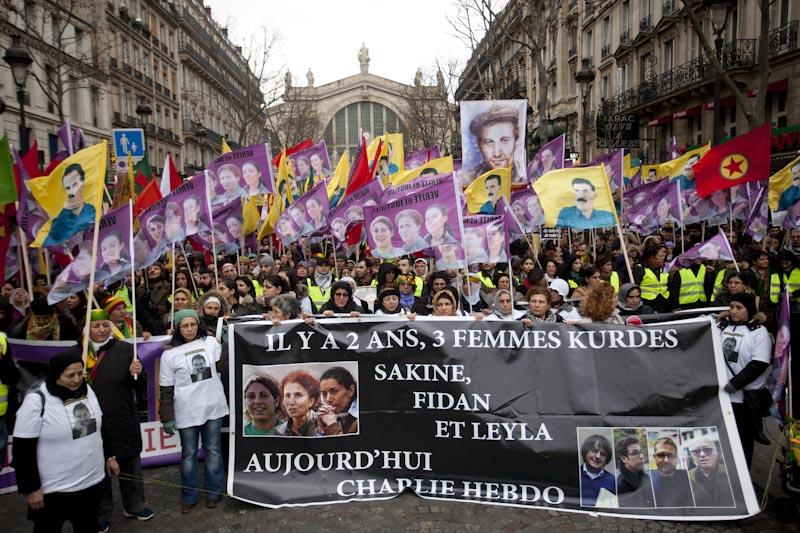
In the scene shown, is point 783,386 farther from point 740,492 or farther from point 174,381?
point 174,381

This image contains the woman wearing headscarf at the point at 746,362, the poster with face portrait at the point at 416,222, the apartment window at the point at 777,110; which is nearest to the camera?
the woman wearing headscarf at the point at 746,362

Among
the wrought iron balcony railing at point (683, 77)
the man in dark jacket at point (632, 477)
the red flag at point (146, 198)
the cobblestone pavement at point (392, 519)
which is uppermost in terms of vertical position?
the wrought iron balcony railing at point (683, 77)

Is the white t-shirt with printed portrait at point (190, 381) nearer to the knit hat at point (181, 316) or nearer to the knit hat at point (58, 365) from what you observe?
the knit hat at point (181, 316)

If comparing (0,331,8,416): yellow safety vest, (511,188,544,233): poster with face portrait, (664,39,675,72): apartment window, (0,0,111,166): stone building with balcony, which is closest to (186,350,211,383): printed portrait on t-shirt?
(0,331,8,416): yellow safety vest

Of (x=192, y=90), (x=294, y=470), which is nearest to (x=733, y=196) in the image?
(x=294, y=470)

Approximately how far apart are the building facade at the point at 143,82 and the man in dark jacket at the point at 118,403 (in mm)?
15219

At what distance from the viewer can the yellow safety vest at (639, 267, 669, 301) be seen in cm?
803

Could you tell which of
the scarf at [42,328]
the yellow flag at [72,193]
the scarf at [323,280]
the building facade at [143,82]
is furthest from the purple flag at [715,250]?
the building facade at [143,82]

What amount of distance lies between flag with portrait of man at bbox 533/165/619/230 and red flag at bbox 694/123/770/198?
11.1ft

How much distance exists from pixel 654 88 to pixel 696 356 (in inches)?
1049

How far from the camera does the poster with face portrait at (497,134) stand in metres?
9.94

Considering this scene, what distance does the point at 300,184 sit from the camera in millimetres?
15172

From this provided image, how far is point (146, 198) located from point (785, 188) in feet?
32.1

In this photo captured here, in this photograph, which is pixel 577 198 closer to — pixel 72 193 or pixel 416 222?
pixel 416 222
